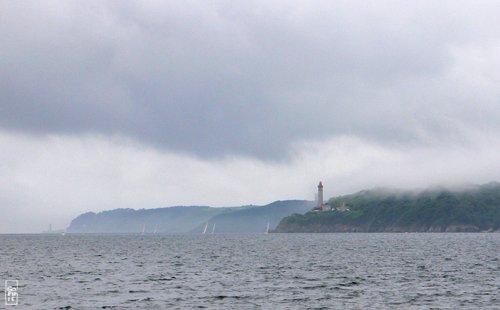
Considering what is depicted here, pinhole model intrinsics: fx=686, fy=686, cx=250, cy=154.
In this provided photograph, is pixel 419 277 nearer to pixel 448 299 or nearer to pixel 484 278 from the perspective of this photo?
pixel 484 278

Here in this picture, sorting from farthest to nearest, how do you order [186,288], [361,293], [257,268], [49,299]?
[257,268] < [186,288] < [361,293] < [49,299]

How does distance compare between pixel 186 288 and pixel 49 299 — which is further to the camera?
pixel 186 288

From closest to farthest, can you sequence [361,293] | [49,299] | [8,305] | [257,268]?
[8,305] < [49,299] < [361,293] < [257,268]

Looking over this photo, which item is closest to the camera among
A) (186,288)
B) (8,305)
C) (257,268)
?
(8,305)

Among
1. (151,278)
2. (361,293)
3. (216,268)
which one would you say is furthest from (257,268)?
(361,293)

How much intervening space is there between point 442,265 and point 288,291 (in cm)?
5374

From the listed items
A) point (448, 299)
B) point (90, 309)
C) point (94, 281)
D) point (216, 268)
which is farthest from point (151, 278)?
point (448, 299)

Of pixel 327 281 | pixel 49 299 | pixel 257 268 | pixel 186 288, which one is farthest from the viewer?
pixel 257 268

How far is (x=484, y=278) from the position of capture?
98250 millimetres

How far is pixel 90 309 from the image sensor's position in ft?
220

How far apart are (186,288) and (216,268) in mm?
36157

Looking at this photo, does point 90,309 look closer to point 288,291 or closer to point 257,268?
point 288,291

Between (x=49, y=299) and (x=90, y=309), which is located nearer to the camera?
(x=90, y=309)

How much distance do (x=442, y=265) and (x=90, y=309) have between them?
77840mm
